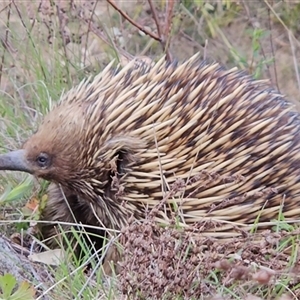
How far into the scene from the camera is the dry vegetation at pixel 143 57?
77.7 inches

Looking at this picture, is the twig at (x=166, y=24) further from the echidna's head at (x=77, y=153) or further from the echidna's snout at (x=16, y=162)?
the echidna's snout at (x=16, y=162)

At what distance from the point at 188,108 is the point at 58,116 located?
426mm

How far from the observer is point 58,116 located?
2.73 metres

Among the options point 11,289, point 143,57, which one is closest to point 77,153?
point 11,289

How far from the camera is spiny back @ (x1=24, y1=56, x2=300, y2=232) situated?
2627 mm

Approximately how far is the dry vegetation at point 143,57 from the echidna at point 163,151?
161 mm

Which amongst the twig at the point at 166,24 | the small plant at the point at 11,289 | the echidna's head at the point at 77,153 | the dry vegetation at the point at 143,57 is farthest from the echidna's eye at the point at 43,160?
the twig at the point at 166,24

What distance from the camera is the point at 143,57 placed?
3.68 meters

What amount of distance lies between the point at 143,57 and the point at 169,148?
109 cm

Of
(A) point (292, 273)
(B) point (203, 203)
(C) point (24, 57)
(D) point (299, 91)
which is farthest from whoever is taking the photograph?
(D) point (299, 91)

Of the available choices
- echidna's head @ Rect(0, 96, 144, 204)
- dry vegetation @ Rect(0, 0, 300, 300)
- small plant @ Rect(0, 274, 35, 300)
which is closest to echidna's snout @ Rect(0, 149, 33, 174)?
echidna's head @ Rect(0, 96, 144, 204)

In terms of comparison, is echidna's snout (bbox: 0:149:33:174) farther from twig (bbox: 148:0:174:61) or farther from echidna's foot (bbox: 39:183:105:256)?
twig (bbox: 148:0:174:61)

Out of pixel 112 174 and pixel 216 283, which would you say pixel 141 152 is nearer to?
pixel 112 174

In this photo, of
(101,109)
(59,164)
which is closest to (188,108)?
(101,109)
